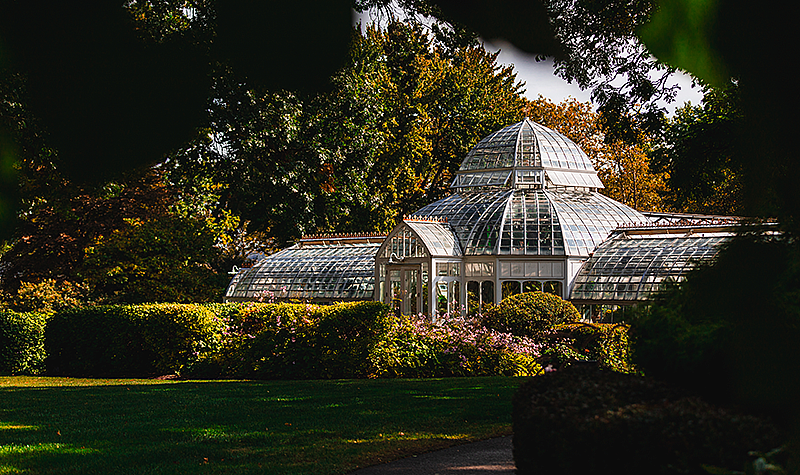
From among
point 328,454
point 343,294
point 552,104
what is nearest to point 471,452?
point 328,454

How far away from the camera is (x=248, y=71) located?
2.25 feet

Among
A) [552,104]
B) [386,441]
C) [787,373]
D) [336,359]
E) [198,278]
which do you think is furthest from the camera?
[552,104]

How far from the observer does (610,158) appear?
35.6 m

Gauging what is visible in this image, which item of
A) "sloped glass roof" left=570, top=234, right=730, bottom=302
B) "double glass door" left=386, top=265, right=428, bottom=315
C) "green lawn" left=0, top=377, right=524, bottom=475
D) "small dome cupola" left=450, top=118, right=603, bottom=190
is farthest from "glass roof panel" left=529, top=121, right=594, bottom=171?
"green lawn" left=0, top=377, right=524, bottom=475

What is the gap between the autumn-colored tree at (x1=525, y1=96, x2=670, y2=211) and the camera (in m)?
35.0

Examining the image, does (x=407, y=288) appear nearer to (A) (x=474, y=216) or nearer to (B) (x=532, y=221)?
(A) (x=474, y=216)

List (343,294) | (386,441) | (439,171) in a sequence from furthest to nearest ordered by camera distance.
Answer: (439,171) → (343,294) → (386,441)

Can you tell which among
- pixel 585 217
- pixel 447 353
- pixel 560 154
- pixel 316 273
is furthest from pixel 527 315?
pixel 560 154

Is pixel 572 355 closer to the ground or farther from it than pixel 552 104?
closer to the ground

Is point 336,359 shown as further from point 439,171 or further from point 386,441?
point 439,171

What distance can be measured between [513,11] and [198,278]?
19588 millimetres

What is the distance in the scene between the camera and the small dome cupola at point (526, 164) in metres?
25.2

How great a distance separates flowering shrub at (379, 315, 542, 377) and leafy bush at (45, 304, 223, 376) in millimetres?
3710

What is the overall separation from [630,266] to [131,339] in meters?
12.5
